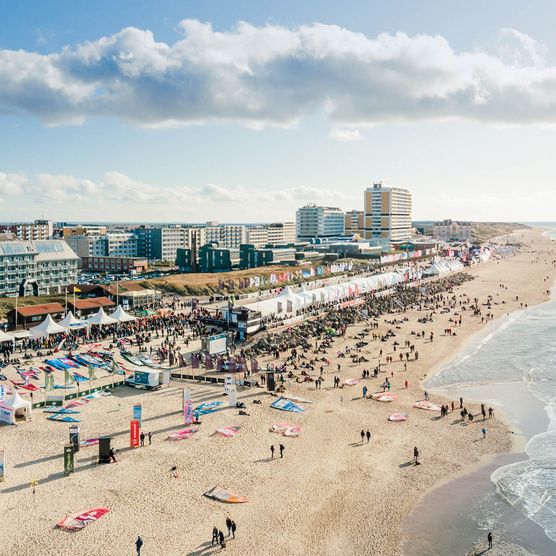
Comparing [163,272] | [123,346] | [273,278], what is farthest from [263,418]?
[163,272]

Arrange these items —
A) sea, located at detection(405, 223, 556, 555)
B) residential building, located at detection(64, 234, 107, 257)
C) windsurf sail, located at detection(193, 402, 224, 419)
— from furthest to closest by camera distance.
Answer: residential building, located at detection(64, 234, 107, 257), windsurf sail, located at detection(193, 402, 224, 419), sea, located at detection(405, 223, 556, 555)

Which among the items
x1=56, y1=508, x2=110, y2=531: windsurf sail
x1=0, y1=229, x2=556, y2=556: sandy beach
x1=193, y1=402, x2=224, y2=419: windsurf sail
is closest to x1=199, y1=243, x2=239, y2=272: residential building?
x1=0, y1=229, x2=556, y2=556: sandy beach

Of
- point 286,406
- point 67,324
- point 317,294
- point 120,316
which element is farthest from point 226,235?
point 286,406

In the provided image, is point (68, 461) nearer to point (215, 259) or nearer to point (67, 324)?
point (67, 324)

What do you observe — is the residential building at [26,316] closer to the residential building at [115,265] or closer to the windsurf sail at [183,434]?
the windsurf sail at [183,434]

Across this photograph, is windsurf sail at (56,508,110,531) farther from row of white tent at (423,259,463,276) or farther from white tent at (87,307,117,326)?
row of white tent at (423,259,463,276)

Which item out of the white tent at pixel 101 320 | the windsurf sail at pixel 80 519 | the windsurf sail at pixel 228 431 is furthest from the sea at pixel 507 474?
the white tent at pixel 101 320

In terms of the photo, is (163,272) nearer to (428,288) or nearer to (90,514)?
(428,288)
